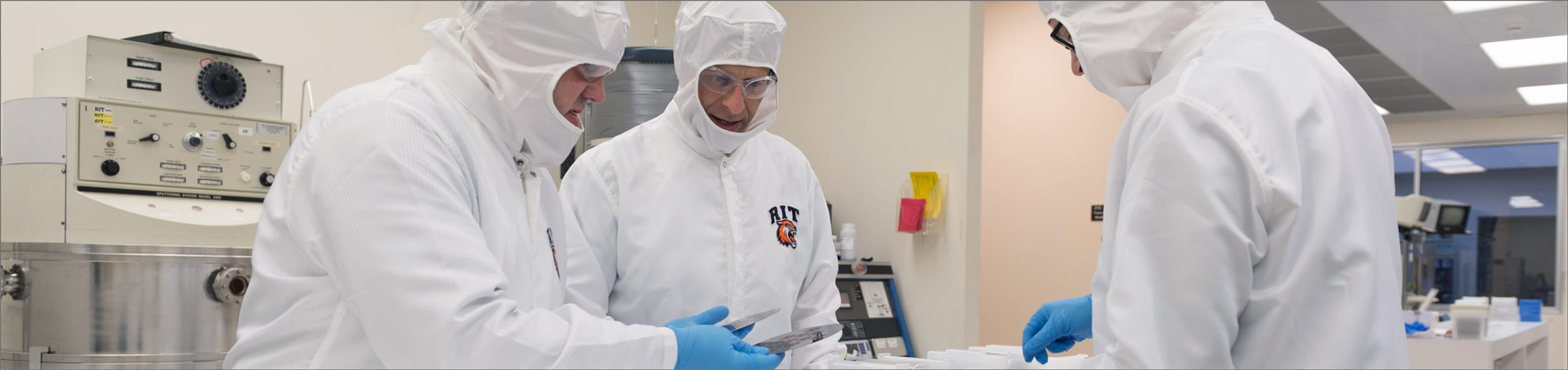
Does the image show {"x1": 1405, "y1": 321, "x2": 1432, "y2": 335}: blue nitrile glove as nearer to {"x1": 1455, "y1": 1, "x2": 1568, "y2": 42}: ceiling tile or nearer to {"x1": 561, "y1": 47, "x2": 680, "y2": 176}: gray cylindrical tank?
{"x1": 1455, "y1": 1, "x2": 1568, "y2": 42}: ceiling tile

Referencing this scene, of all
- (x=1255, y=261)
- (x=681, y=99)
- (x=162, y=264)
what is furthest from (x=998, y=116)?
(x=1255, y=261)

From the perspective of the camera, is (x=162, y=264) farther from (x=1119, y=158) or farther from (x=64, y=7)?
(x=1119, y=158)

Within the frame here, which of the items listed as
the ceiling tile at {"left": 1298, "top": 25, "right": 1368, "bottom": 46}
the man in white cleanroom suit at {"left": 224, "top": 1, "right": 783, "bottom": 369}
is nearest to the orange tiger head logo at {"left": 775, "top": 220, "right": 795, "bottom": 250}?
the man in white cleanroom suit at {"left": 224, "top": 1, "right": 783, "bottom": 369}

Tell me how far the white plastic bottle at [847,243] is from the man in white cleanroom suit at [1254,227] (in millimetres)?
3175

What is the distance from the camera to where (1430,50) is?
383 centimetres

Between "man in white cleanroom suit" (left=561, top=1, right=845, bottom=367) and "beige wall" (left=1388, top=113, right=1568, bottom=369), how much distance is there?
91.5 inches

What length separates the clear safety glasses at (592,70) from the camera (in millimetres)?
1264

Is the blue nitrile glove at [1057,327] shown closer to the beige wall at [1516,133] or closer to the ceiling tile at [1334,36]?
the ceiling tile at [1334,36]

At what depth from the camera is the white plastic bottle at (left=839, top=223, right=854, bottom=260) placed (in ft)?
13.7

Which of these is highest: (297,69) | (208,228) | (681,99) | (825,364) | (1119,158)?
(297,69)

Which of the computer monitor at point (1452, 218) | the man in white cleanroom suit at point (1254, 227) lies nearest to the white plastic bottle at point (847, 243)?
the man in white cleanroom suit at point (1254, 227)

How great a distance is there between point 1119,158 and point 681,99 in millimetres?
1036

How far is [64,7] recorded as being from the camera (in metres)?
3.14

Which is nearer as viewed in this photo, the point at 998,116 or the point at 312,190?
the point at 312,190
